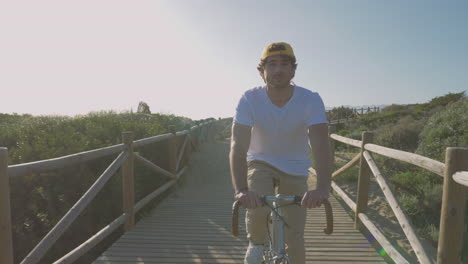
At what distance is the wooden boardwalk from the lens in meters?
3.98

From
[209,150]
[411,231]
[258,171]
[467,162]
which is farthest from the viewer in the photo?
[209,150]

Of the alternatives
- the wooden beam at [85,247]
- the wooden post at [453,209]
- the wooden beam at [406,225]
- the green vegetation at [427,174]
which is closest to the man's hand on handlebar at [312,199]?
the wooden post at [453,209]

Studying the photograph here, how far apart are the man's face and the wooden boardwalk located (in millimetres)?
2458

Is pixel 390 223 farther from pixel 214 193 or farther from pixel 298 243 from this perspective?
pixel 298 243

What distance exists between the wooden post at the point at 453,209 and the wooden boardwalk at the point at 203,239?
1.61 metres

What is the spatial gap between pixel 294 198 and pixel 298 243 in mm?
668

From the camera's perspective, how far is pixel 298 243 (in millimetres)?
2312

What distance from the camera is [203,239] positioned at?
15.0ft

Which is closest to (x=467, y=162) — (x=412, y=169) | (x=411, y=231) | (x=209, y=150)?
(x=411, y=231)

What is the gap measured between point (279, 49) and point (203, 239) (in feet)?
10.5

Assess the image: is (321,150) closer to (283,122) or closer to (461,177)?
(283,122)

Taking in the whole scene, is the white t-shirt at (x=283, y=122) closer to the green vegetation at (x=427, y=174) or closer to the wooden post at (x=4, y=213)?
the wooden post at (x=4, y=213)

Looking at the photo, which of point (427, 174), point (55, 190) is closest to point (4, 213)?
point (55, 190)

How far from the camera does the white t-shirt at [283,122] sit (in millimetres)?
2334
